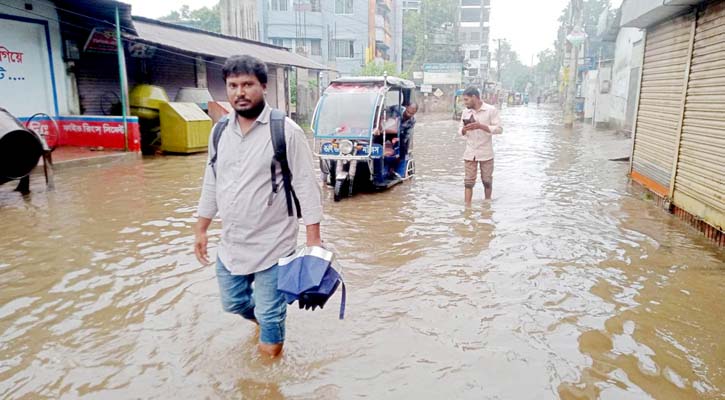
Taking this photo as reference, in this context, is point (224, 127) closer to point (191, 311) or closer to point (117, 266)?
point (191, 311)

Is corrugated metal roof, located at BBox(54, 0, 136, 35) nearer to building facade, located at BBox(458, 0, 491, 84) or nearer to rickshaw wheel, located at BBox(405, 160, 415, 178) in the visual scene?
rickshaw wheel, located at BBox(405, 160, 415, 178)

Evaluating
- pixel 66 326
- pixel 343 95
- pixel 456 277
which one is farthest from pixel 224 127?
pixel 343 95

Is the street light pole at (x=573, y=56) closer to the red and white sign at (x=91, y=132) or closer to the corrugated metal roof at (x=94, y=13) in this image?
the corrugated metal roof at (x=94, y=13)

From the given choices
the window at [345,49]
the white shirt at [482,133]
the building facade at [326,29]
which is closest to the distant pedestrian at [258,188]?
the white shirt at [482,133]

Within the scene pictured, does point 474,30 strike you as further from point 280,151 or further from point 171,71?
point 280,151

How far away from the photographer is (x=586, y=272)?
4930 mm

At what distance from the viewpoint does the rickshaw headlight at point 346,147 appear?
7.95 m

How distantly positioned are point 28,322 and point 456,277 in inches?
139

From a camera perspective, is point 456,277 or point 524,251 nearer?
point 456,277

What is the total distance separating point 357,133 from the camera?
801 cm

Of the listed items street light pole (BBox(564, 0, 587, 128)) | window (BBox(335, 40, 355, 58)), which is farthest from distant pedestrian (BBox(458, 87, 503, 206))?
window (BBox(335, 40, 355, 58))

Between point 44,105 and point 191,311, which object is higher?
point 44,105

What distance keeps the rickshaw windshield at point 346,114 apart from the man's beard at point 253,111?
203 inches

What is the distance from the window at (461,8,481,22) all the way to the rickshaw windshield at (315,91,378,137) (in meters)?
81.6
